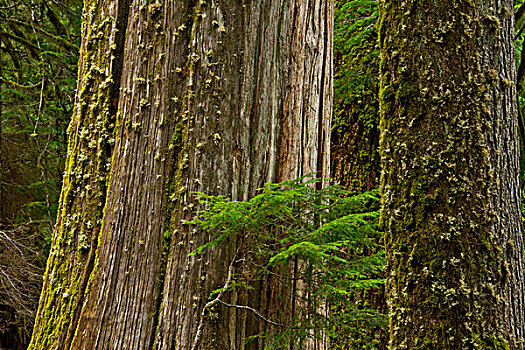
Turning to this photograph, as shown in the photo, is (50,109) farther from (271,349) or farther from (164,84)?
(271,349)

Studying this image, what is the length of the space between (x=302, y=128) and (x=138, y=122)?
0.85m

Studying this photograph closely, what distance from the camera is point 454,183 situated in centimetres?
220

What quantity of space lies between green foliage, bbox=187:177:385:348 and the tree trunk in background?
0.19 meters

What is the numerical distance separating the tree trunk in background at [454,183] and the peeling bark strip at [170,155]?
20.6 inches

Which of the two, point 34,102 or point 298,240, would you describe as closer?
point 298,240

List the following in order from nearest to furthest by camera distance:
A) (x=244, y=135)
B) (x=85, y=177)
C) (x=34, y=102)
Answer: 1. (x=244, y=135)
2. (x=85, y=177)
3. (x=34, y=102)

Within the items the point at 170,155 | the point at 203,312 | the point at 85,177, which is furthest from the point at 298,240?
the point at 85,177

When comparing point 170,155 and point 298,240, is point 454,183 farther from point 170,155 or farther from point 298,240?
point 170,155

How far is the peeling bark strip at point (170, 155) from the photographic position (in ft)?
7.33

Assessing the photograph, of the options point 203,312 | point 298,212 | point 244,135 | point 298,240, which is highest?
point 244,135

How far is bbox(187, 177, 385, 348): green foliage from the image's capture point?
6.74 feet

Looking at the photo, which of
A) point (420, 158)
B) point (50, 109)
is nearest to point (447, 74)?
point (420, 158)

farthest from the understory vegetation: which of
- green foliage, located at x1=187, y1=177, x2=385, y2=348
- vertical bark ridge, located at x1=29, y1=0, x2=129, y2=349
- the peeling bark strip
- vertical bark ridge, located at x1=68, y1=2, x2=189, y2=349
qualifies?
vertical bark ridge, located at x1=29, y1=0, x2=129, y2=349

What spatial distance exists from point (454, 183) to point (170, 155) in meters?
1.33
